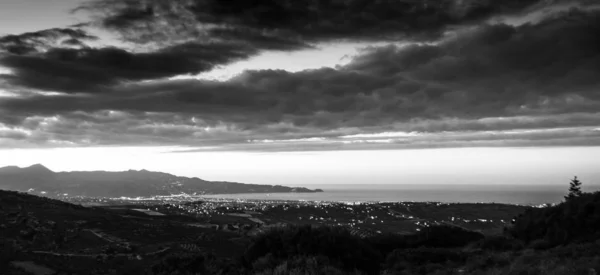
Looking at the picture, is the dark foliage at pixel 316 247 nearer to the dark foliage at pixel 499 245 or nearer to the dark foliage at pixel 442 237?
the dark foliage at pixel 499 245

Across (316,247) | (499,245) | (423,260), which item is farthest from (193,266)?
(499,245)

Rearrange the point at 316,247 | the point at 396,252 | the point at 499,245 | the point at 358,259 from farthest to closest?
1. the point at 499,245
2. the point at 396,252
3. the point at 316,247
4. the point at 358,259

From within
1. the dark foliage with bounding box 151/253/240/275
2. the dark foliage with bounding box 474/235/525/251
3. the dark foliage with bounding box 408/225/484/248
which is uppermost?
the dark foliage with bounding box 151/253/240/275

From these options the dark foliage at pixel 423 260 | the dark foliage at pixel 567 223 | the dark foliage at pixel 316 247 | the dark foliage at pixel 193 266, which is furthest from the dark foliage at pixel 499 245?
the dark foliage at pixel 193 266

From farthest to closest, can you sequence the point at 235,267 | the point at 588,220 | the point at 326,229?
the point at 588,220, the point at 326,229, the point at 235,267

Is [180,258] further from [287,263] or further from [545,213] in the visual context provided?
[545,213]

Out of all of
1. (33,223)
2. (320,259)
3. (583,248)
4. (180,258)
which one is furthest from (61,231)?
(583,248)

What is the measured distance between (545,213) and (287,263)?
3347 cm

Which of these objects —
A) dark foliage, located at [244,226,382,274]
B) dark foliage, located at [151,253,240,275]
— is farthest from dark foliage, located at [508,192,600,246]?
dark foliage, located at [151,253,240,275]

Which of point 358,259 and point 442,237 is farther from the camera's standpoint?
point 442,237

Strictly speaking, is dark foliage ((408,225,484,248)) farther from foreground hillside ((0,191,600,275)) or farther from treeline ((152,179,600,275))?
treeline ((152,179,600,275))

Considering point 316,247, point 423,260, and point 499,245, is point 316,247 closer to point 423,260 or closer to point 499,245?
point 423,260

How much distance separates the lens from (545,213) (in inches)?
1551

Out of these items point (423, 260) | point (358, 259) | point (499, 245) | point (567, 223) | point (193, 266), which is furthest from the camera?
point (567, 223)
